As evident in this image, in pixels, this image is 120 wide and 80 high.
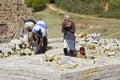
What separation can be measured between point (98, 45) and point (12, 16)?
316 centimetres

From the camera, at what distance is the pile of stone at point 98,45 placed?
11258 mm

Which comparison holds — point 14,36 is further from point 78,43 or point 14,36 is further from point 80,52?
point 80,52

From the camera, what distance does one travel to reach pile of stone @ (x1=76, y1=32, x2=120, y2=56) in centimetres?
1126

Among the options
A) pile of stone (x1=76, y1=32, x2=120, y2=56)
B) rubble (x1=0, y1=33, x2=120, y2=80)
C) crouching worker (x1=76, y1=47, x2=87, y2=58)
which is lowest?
pile of stone (x1=76, y1=32, x2=120, y2=56)

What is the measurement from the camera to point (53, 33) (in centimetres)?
2622

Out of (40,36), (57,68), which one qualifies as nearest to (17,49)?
(40,36)

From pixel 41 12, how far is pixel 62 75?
84.6 ft

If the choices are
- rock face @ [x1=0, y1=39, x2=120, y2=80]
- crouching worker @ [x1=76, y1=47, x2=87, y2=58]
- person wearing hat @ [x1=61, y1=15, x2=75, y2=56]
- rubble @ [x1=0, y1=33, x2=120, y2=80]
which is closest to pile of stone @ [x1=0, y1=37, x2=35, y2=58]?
rubble @ [x1=0, y1=33, x2=120, y2=80]

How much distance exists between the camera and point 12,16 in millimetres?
14227

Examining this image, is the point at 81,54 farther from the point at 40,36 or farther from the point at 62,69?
the point at 62,69

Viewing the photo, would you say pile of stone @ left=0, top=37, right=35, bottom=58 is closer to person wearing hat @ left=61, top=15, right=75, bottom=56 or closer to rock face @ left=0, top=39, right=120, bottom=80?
person wearing hat @ left=61, top=15, right=75, bottom=56

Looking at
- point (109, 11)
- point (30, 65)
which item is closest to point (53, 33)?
point (109, 11)

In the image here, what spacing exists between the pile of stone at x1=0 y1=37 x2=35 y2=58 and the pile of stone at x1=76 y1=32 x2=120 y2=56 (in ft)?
4.81

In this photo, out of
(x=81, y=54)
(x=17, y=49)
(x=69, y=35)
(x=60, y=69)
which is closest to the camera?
(x=60, y=69)
